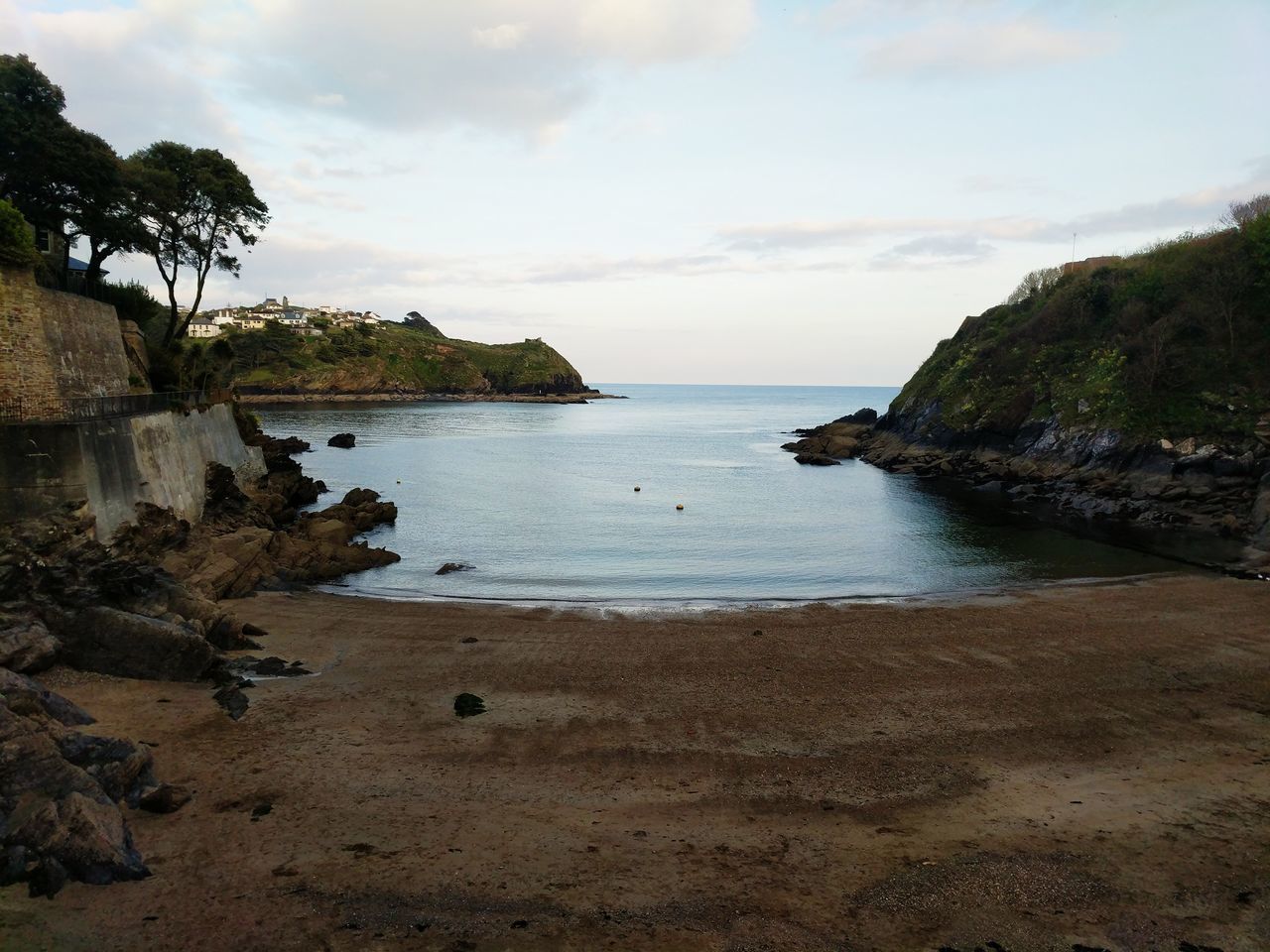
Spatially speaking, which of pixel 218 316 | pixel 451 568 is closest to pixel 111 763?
pixel 451 568

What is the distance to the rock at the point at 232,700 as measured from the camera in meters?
14.5

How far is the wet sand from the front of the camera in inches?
341

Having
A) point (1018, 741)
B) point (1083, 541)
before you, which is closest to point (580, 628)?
point (1018, 741)

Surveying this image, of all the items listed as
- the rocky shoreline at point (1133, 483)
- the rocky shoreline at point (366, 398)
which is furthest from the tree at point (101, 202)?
the rocky shoreline at point (366, 398)

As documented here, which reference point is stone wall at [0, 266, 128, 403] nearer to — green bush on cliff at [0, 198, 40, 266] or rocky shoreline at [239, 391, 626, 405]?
green bush on cliff at [0, 198, 40, 266]

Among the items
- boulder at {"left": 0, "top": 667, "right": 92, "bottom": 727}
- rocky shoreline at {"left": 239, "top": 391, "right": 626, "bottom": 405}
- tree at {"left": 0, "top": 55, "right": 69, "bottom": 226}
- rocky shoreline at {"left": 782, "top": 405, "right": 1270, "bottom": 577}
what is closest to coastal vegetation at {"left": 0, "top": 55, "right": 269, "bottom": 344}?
tree at {"left": 0, "top": 55, "right": 69, "bottom": 226}

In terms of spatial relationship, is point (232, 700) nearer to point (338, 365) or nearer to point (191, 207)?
point (191, 207)

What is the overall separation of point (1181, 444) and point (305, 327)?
183 metres

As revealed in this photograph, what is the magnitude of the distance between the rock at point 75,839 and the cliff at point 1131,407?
3692 centimetres

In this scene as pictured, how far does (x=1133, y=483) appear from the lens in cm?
4416

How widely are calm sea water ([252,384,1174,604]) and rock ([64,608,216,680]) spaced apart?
11.2 metres

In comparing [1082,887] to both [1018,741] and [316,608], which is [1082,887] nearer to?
[1018,741]

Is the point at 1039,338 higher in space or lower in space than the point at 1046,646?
higher

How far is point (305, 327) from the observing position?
184 m
